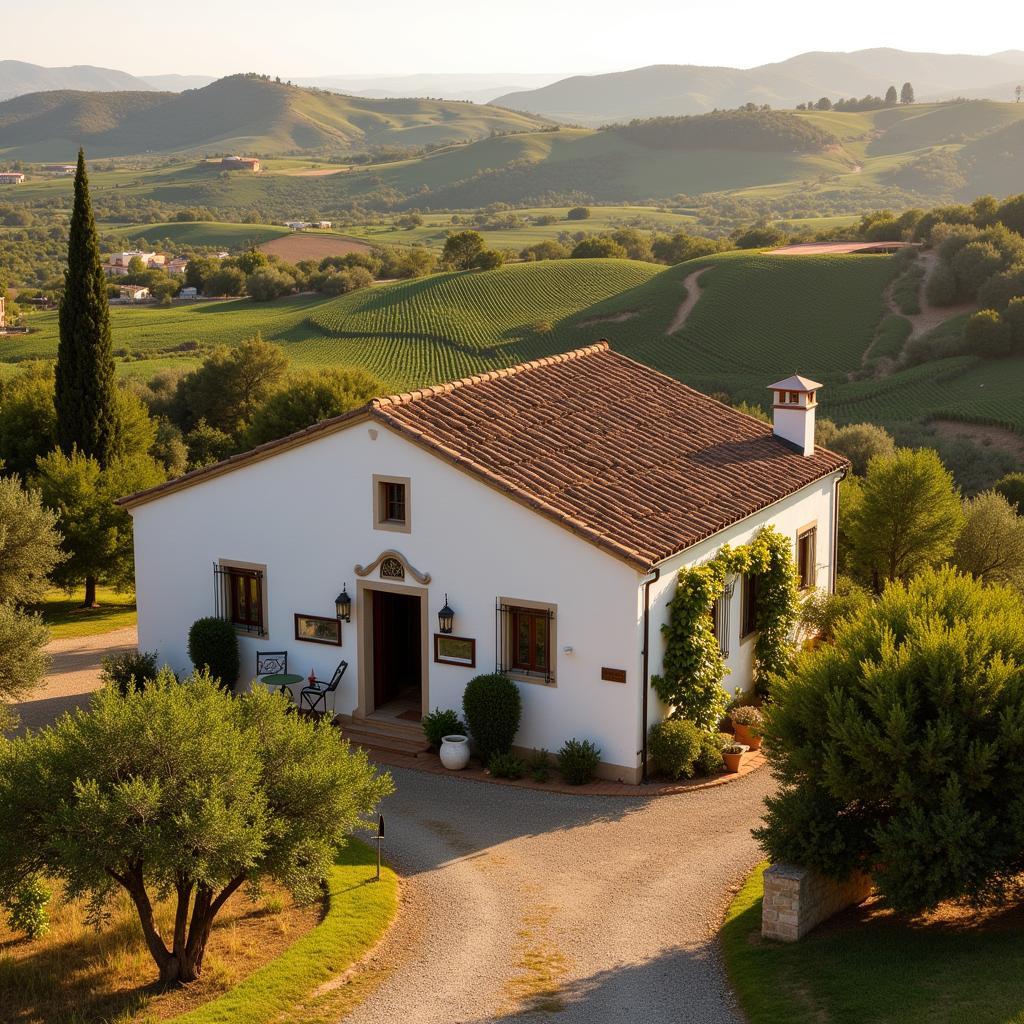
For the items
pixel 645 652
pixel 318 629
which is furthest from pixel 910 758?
pixel 318 629

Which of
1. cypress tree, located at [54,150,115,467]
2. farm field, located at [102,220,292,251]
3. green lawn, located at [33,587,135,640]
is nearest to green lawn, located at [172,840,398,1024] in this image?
green lawn, located at [33,587,135,640]

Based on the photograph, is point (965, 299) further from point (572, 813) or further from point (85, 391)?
point (572, 813)

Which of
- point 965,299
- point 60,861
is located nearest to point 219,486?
point 60,861

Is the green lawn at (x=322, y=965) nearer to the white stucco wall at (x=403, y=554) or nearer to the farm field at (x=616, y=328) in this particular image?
the white stucco wall at (x=403, y=554)

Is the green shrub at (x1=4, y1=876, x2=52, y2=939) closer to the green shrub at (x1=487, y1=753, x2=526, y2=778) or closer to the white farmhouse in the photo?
the green shrub at (x1=487, y1=753, x2=526, y2=778)

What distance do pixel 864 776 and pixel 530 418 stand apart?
10.5 m

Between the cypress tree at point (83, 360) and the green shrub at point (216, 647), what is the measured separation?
1434 centimetres

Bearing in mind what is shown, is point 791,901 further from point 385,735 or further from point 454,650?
point 385,735

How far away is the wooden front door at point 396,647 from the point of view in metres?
21.3

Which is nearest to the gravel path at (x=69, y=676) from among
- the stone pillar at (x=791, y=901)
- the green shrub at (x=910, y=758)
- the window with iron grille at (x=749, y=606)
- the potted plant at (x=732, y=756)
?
the potted plant at (x=732, y=756)

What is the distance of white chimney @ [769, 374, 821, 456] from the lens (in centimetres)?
2459

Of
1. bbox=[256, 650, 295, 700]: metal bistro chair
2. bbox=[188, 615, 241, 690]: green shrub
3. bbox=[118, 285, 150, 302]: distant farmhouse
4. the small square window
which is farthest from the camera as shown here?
bbox=[118, 285, 150, 302]: distant farmhouse

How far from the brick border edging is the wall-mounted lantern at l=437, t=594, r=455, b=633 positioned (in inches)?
79.4

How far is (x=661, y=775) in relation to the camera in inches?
752
